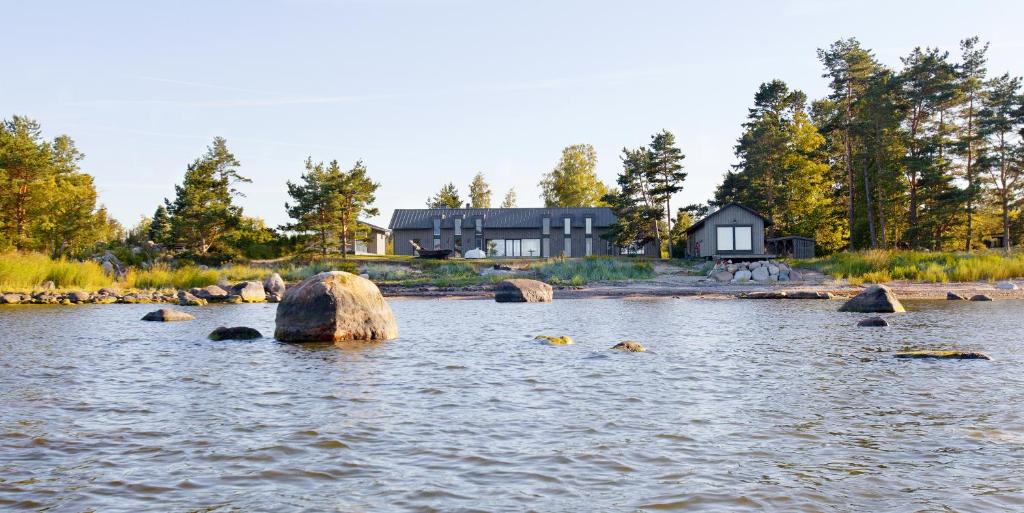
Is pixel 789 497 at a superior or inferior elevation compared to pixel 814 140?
inferior

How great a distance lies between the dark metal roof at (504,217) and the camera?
7172 centimetres

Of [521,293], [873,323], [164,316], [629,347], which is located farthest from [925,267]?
[164,316]

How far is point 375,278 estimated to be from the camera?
4831 cm

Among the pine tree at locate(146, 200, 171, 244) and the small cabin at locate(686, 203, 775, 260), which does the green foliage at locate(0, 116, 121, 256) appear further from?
the small cabin at locate(686, 203, 775, 260)

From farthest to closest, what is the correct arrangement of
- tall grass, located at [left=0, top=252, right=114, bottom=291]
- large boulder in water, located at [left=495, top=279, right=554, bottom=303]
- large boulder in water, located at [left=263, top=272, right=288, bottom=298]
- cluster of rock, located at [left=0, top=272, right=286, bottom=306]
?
large boulder in water, located at [left=263, top=272, right=288, bottom=298], tall grass, located at [left=0, top=252, right=114, bottom=291], large boulder in water, located at [left=495, top=279, right=554, bottom=303], cluster of rock, located at [left=0, top=272, right=286, bottom=306]

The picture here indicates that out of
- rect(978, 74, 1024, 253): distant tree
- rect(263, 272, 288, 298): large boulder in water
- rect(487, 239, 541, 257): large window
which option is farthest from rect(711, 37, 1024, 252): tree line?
rect(263, 272, 288, 298): large boulder in water

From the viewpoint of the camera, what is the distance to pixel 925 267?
4038 cm

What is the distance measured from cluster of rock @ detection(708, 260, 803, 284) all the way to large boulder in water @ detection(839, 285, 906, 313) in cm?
1685

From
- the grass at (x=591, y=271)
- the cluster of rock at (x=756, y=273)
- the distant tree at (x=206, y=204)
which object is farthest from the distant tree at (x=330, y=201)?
the cluster of rock at (x=756, y=273)

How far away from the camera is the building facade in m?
71.3

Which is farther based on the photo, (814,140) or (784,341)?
(814,140)

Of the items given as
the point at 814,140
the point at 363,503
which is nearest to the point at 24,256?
the point at 363,503

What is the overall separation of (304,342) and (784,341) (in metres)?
10.8

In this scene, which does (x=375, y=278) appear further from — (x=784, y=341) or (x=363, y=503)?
(x=363, y=503)
